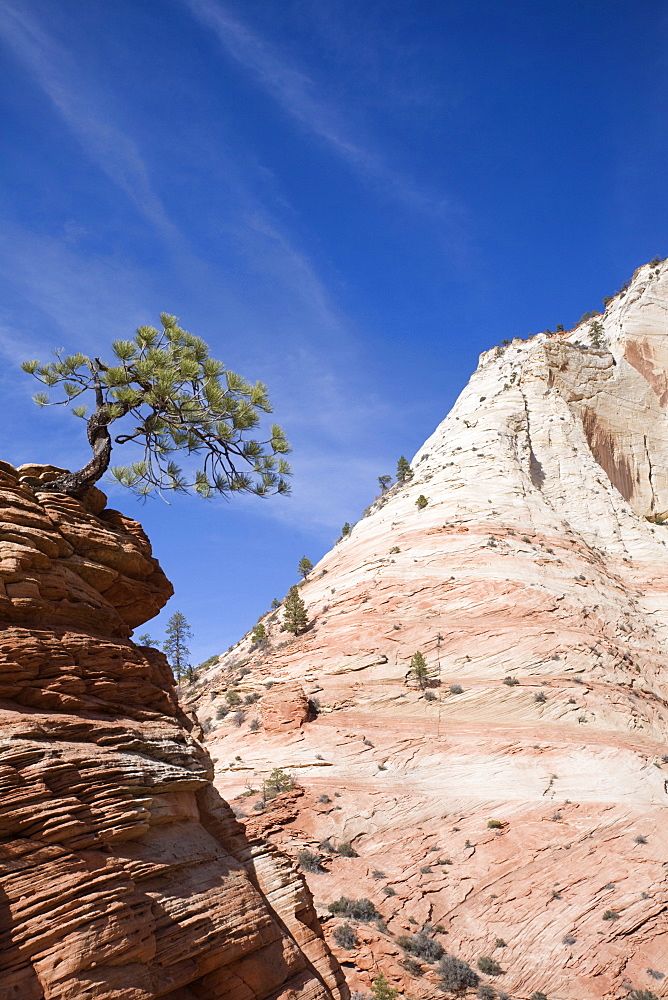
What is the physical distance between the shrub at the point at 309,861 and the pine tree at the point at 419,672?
29.1 feet

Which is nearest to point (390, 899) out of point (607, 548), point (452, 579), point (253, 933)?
point (253, 933)

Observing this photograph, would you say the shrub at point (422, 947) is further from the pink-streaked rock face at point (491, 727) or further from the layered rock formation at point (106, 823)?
the layered rock formation at point (106, 823)

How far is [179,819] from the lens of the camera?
7.93m

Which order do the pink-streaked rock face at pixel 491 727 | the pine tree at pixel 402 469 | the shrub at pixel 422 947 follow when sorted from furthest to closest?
the pine tree at pixel 402 469 < the pink-streaked rock face at pixel 491 727 < the shrub at pixel 422 947

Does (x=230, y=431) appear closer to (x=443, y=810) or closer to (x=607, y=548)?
(x=443, y=810)

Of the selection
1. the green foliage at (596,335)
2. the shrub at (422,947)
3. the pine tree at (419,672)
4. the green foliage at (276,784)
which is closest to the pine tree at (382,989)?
the shrub at (422,947)

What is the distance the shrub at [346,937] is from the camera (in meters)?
12.3

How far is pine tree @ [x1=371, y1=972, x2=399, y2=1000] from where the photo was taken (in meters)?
11.0

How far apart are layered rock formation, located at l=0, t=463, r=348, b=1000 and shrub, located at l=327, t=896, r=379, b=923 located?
5.12m

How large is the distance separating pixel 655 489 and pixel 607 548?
705 inches

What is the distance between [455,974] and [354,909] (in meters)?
2.50

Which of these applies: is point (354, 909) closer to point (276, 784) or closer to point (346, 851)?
point (346, 851)

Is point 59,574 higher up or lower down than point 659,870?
higher up

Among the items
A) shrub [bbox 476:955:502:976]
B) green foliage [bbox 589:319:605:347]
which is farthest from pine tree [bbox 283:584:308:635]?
green foliage [bbox 589:319:605:347]
